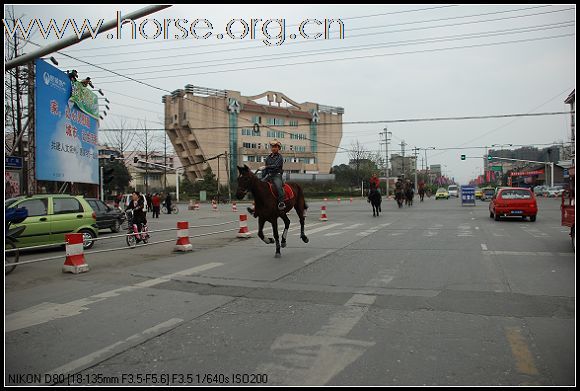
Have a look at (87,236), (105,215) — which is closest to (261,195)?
(87,236)

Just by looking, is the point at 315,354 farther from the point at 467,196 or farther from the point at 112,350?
the point at 467,196

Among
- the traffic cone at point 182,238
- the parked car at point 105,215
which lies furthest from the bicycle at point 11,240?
the parked car at point 105,215

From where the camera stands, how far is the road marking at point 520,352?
3.77m

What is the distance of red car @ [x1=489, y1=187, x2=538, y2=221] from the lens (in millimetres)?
20391

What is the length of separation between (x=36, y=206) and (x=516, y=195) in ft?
65.7

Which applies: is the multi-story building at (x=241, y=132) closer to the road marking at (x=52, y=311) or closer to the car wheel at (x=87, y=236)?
the car wheel at (x=87, y=236)

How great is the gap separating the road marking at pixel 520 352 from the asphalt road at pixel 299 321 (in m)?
0.02

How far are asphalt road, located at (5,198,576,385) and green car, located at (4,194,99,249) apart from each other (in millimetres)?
3061

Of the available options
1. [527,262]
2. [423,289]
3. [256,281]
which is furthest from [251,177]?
[527,262]

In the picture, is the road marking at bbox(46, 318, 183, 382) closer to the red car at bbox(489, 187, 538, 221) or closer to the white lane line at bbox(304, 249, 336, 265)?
the white lane line at bbox(304, 249, 336, 265)

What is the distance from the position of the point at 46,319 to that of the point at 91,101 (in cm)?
2244

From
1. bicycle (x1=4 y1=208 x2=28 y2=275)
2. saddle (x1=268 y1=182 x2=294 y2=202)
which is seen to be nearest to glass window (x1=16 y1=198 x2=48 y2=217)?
bicycle (x1=4 y1=208 x2=28 y2=275)

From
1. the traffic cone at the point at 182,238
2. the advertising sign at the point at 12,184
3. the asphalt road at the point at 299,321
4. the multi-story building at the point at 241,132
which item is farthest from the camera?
the multi-story building at the point at 241,132

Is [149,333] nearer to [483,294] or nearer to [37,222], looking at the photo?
[483,294]
